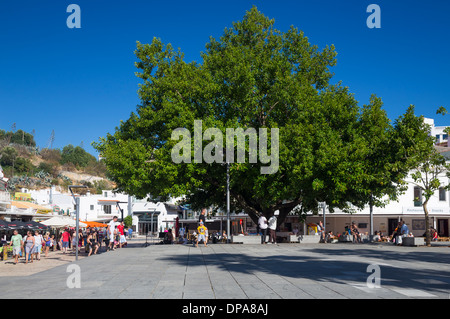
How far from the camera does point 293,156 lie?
2864 centimetres

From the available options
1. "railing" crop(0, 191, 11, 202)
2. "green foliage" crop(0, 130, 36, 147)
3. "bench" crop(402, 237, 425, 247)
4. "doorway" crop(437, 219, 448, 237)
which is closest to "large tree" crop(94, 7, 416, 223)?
"bench" crop(402, 237, 425, 247)

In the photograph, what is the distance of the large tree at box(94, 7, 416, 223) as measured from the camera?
28328mm

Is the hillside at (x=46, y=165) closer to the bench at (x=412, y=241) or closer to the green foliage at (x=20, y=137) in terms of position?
the green foliage at (x=20, y=137)

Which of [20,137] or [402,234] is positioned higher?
[20,137]

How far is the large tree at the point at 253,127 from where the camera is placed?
28.3m

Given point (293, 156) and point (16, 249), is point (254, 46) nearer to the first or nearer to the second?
point (293, 156)

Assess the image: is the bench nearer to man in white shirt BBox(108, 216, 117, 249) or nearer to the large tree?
the large tree

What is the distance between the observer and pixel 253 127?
3167 cm

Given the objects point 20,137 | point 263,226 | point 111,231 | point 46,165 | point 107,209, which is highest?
point 20,137

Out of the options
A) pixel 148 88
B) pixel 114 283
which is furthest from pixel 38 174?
pixel 114 283

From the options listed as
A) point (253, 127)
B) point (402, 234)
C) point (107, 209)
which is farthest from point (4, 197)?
point (107, 209)

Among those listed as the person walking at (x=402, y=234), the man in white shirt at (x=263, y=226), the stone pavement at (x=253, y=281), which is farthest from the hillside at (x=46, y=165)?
the stone pavement at (x=253, y=281)

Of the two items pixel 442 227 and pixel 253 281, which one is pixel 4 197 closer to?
pixel 253 281
